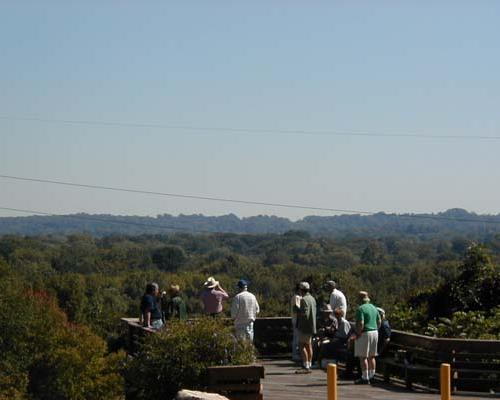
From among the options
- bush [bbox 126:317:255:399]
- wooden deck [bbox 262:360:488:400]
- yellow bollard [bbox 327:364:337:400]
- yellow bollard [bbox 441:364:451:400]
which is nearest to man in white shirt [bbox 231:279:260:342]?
wooden deck [bbox 262:360:488:400]

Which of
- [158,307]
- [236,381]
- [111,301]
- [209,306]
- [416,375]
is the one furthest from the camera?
[111,301]

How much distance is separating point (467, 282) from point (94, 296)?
78875 millimetres

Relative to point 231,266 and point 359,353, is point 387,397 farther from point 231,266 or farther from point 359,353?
point 231,266

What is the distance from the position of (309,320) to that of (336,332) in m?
0.93

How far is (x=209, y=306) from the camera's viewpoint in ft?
66.5

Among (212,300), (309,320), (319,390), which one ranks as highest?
(212,300)

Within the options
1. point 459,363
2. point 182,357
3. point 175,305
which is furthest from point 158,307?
point 459,363

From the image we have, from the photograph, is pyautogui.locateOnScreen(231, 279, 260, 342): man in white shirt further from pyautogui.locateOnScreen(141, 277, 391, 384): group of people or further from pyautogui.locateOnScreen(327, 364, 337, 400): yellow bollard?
pyautogui.locateOnScreen(327, 364, 337, 400): yellow bollard

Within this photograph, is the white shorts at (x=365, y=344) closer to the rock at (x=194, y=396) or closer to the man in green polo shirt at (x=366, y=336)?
the man in green polo shirt at (x=366, y=336)

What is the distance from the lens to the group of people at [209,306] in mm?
19047

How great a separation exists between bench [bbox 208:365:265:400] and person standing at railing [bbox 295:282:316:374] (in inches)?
157

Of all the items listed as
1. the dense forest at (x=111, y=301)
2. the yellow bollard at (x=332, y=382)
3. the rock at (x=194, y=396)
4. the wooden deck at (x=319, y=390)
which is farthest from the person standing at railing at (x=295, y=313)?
the yellow bollard at (x=332, y=382)

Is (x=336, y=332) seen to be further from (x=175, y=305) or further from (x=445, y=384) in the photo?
(x=445, y=384)

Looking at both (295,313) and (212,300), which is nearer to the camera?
(295,313)
